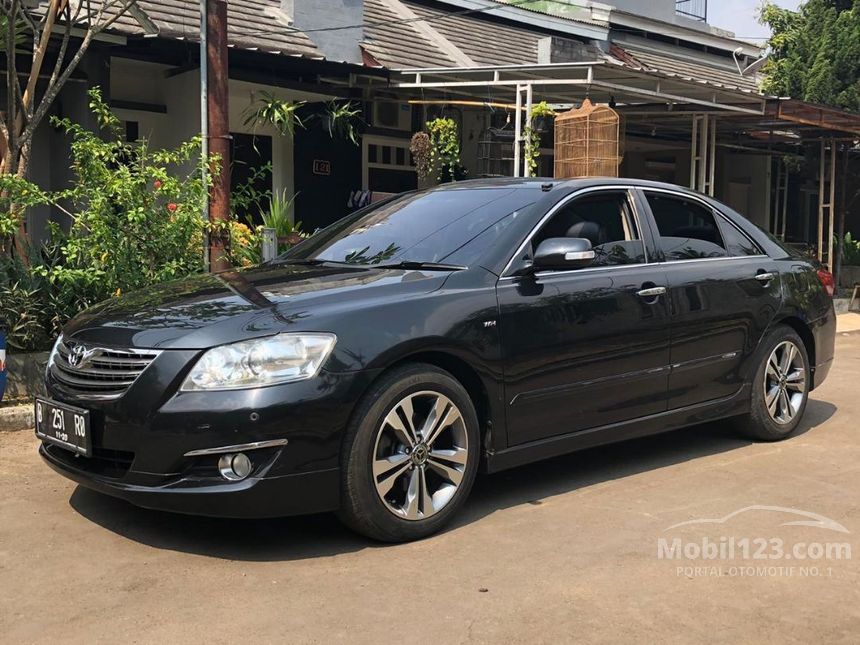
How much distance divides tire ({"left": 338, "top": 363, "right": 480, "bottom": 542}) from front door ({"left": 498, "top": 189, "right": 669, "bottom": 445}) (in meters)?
0.34

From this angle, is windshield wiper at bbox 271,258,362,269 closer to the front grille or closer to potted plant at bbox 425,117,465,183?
the front grille

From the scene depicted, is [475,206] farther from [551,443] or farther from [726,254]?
[726,254]

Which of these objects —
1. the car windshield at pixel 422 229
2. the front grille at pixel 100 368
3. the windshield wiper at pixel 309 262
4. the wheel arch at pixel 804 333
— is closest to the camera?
the front grille at pixel 100 368

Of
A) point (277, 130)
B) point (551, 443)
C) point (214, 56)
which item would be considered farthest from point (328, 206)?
point (551, 443)

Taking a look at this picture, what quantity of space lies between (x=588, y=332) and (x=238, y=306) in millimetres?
1785

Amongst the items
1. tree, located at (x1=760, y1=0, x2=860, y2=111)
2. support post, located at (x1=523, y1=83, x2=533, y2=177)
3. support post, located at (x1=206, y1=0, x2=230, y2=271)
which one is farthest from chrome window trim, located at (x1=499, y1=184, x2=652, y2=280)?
tree, located at (x1=760, y1=0, x2=860, y2=111)

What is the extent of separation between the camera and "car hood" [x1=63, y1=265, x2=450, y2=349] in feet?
12.7

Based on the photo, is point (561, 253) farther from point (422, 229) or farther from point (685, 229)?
point (685, 229)

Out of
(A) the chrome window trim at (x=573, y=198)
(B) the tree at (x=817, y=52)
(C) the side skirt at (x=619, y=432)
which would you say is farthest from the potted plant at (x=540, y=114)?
(B) the tree at (x=817, y=52)

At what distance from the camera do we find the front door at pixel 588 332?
14.8 feet

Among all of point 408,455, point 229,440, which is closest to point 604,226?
point 408,455

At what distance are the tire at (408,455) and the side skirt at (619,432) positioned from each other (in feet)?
0.76

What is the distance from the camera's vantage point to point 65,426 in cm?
409

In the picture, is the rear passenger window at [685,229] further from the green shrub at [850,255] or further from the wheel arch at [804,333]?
the green shrub at [850,255]
